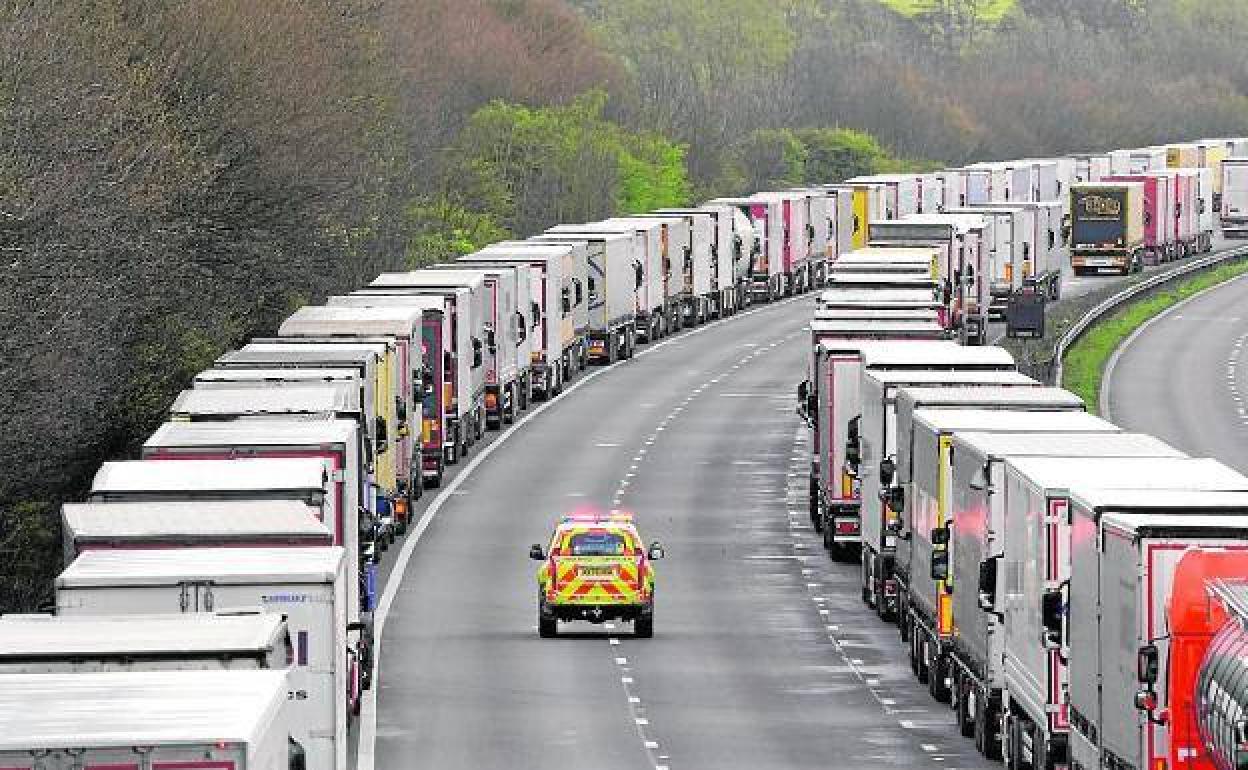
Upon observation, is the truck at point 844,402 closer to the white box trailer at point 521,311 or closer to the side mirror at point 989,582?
the white box trailer at point 521,311

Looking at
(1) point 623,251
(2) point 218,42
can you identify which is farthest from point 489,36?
(2) point 218,42

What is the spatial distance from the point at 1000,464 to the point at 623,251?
57.6 metres

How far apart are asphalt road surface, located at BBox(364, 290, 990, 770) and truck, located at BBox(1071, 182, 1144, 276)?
49.6 m

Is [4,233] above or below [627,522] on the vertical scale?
above

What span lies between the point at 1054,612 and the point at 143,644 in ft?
33.0

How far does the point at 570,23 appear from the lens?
171 m

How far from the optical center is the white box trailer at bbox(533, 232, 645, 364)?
90125 mm

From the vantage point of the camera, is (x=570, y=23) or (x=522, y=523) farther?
(x=570, y=23)

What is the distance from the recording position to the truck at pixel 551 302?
264 ft

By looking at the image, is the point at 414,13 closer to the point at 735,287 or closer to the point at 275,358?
the point at 735,287

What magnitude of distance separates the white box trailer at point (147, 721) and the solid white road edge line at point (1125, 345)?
60497mm

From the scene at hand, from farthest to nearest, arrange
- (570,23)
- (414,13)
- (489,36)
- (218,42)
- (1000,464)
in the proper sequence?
(570,23)
(489,36)
(414,13)
(218,42)
(1000,464)

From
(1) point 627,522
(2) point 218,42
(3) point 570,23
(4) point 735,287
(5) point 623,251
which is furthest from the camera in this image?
(3) point 570,23

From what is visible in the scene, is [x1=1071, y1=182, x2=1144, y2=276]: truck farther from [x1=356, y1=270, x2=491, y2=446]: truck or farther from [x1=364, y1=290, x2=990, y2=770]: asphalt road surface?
[x1=356, y1=270, x2=491, y2=446]: truck
